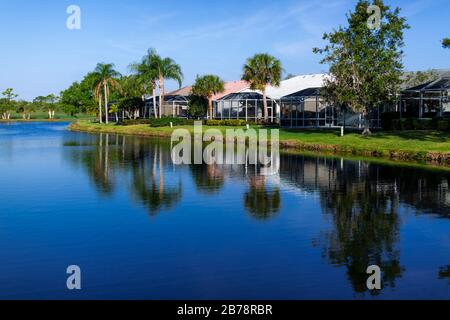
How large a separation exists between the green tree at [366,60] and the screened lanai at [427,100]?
6770 millimetres

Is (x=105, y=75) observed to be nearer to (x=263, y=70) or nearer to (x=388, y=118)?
(x=263, y=70)

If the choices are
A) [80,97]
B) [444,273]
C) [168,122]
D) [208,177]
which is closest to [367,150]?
[208,177]

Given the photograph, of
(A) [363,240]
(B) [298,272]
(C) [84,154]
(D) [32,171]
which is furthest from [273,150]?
(B) [298,272]

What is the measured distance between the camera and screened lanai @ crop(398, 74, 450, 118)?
4762 centimetres

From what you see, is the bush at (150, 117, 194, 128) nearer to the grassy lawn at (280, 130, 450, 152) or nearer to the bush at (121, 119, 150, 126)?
the bush at (121, 119, 150, 126)

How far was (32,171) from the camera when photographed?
29641 millimetres

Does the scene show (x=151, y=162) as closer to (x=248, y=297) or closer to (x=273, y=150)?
(x=273, y=150)
